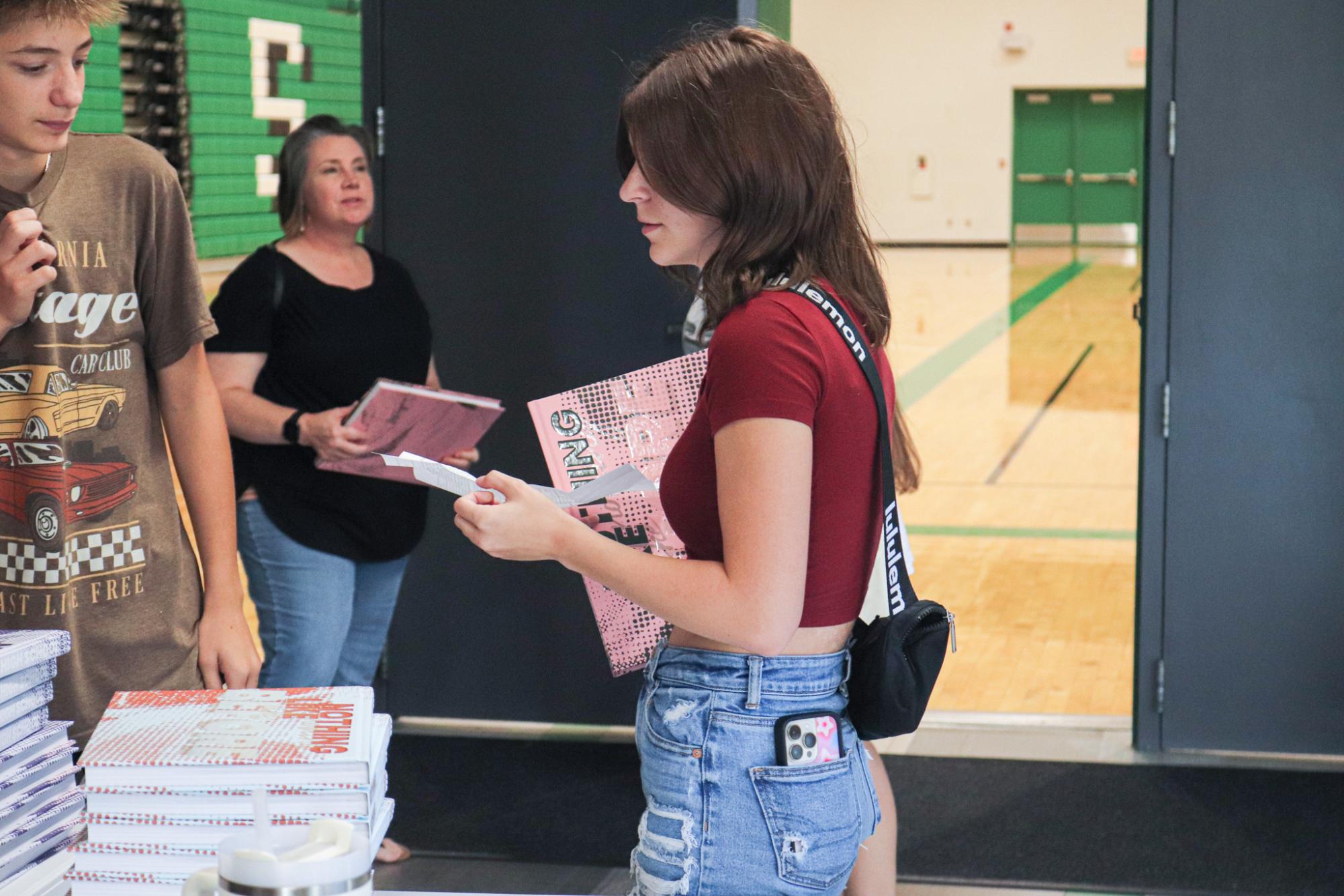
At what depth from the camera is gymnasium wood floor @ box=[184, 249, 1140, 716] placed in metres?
4.59

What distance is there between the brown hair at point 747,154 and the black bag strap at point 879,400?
3cm

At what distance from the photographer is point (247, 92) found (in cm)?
427

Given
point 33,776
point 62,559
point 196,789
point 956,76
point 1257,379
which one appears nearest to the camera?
point 196,789

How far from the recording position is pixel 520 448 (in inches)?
155

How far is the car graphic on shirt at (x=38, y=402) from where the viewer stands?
4.90 ft

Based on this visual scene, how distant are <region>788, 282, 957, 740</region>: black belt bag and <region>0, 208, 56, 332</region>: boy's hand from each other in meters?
0.82

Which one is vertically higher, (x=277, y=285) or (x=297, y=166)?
(x=297, y=166)

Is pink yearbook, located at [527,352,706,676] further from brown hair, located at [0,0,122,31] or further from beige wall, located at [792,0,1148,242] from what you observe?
beige wall, located at [792,0,1148,242]

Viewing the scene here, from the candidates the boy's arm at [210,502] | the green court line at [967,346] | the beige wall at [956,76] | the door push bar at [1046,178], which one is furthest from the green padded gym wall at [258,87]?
the door push bar at [1046,178]

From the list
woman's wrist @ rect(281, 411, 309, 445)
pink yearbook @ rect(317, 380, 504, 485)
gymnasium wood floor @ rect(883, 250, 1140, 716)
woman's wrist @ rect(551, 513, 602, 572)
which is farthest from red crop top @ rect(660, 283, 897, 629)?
gymnasium wood floor @ rect(883, 250, 1140, 716)

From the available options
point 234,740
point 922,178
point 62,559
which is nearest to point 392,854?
point 62,559

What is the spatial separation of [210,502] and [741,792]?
779 mm

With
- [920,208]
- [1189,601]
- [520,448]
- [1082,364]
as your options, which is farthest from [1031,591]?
[920,208]

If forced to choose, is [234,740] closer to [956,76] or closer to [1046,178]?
[956,76]
